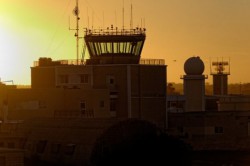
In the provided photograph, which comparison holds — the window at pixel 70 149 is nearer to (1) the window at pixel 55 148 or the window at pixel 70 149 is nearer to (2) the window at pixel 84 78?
(1) the window at pixel 55 148

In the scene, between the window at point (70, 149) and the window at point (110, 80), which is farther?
the window at point (110, 80)

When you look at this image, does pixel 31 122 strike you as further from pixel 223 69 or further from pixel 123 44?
pixel 223 69

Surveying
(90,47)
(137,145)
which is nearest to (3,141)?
(137,145)

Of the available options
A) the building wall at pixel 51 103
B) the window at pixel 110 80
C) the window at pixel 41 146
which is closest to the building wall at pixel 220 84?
the window at pixel 110 80

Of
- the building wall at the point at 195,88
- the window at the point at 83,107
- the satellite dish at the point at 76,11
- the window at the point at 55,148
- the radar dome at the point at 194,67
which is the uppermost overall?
the satellite dish at the point at 76,11

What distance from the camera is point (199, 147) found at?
81062mm

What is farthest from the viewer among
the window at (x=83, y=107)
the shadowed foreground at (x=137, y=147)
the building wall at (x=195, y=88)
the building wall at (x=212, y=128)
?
the building wall at (x=195, y=88)

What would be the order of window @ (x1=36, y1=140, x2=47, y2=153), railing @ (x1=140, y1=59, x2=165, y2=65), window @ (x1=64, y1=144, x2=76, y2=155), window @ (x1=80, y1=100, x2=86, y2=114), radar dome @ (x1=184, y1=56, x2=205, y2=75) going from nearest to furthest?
window @ (x1=64, y1=144, x2=76, y2=155)
window @ (x1=36, y1=140, x2=47, y2=153)
window @ (x1=80, y1=100, x2=86, y2=114)
railing @ (x1=140, y1=59, x2=165, y2=65)
radar dome @ (x1=184, y1=56, x2=205, y2=75)

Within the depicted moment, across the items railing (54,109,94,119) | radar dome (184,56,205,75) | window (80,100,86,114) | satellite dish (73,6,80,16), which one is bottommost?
railing (54,109,94,119)

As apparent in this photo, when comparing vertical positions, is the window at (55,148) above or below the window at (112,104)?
below

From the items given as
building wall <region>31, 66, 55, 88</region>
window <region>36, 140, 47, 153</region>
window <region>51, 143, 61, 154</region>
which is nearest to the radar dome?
building wall <region>31, 66, 55, 88</region>

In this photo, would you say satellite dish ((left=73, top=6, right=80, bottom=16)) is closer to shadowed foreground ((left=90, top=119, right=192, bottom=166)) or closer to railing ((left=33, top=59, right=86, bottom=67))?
railing ((left=33, top=59, right=86, bottom=67))

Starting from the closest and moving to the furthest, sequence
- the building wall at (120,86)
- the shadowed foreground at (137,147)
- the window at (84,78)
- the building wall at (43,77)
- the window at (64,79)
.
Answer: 1. the shadowed foreground at (137,147)
2. the building wall at (120,86)
3. the window at (84,78)
4. the window at (64,79)
5. the building wall at (43,77)

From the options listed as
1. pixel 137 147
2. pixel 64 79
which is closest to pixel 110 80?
pixel 64 79
